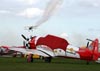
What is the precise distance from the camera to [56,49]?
40.3 meters

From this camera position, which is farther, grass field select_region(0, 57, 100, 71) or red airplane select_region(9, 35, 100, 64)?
red airplane select_region(9, 35, 100, 64)

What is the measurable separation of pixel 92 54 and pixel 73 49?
207 centimetres

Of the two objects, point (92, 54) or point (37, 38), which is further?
point (37, 38)

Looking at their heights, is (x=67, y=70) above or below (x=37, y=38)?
below

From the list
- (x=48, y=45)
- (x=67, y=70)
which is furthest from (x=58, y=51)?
(x=67, y=70)

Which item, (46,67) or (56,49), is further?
(56,49)

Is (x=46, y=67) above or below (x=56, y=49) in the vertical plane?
below

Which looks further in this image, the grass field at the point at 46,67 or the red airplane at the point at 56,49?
the red airplane at the point at 56,49

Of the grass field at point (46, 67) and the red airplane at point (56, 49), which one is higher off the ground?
the red airplane at point (56, 49)

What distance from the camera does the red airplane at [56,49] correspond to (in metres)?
38.0

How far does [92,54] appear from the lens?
3766 cm

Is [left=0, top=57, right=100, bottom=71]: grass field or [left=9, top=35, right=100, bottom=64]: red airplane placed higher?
[left=9, top=35, right=100, bottom=64]: red airplane

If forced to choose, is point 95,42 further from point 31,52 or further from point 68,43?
point 31,52

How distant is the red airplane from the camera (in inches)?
→ 1495
